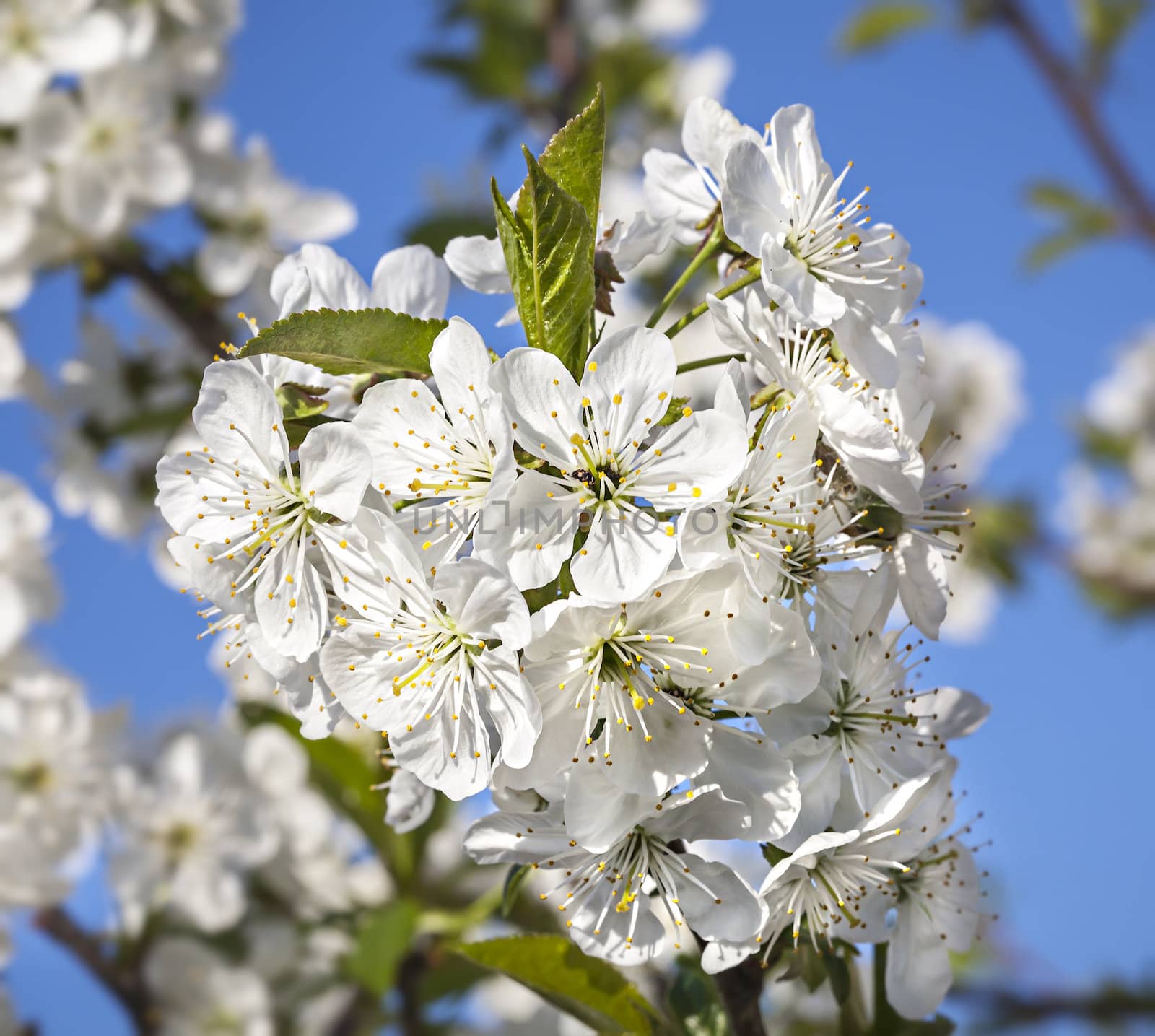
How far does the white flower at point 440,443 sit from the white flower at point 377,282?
0.24 meters

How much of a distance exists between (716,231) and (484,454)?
1.31ft

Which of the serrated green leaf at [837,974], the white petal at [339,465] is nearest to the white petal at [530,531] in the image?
the white petal at [339,465]

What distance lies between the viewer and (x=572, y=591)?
1.04 metres

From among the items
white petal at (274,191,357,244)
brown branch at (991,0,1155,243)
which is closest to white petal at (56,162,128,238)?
white petal at (274,191,357,244)

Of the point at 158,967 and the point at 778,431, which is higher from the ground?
the point at 778,431

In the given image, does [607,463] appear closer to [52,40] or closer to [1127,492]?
[52,40]

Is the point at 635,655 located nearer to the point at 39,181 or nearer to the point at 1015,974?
the point at 39,181

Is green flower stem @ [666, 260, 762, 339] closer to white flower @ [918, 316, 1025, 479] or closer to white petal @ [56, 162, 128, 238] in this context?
white petal @ [56, 162, 128, 238]

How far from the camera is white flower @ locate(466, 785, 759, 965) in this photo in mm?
1048

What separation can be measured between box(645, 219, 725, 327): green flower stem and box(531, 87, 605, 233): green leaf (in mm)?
117

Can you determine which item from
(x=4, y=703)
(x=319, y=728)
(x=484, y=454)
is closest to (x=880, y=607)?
(x=484, y=454)

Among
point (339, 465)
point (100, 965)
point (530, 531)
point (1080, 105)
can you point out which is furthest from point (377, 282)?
point (1080, 105)

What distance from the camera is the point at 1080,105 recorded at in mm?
3754

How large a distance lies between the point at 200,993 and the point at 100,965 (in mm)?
251
